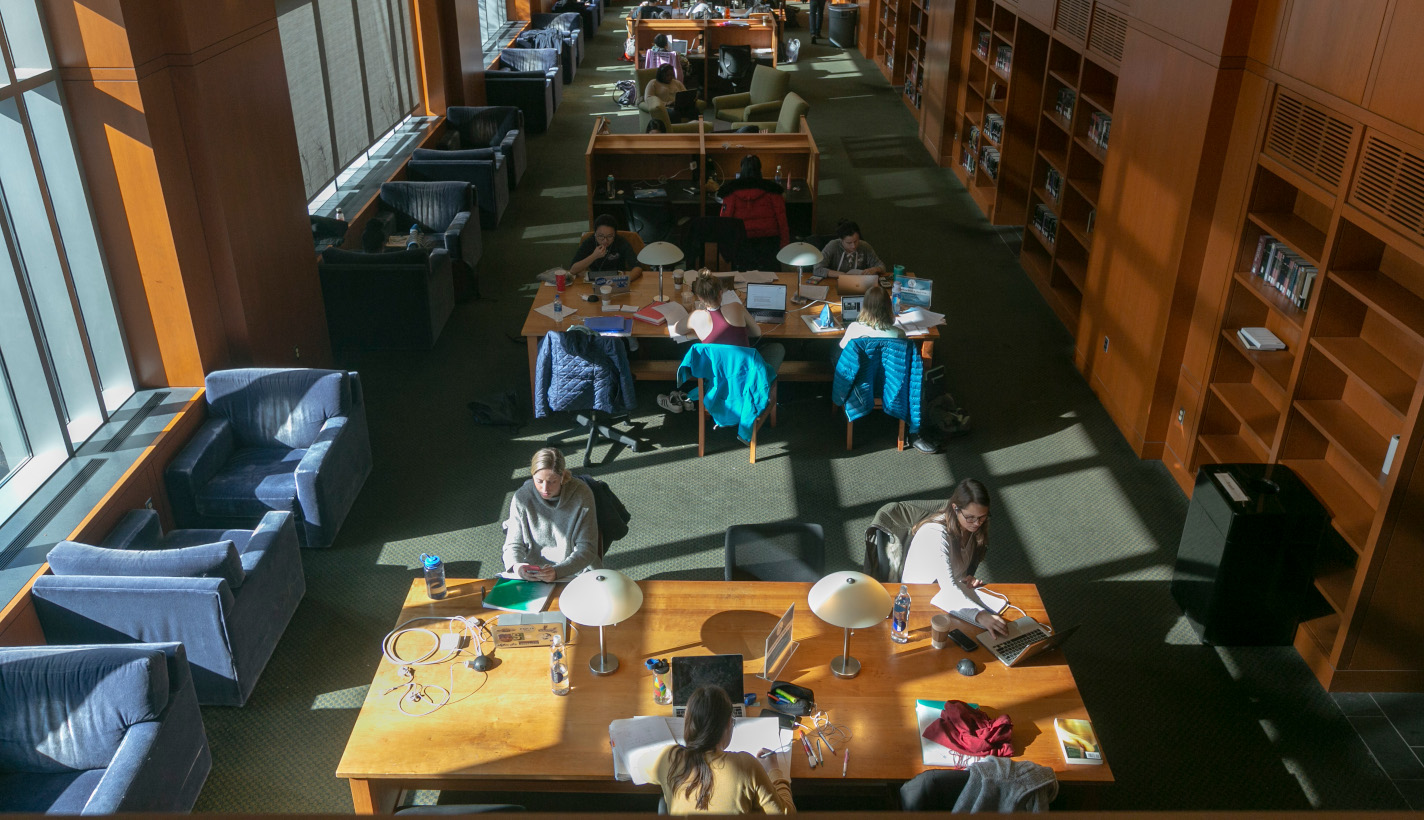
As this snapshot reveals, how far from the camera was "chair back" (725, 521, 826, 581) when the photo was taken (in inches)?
186

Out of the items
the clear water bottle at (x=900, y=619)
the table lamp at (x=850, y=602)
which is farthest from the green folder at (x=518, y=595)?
the clear water bottle at (x=900, y=619)

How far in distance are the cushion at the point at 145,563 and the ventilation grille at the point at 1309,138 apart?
541 centimetres

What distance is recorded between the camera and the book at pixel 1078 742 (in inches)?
149

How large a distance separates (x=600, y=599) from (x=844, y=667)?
1.05 metres

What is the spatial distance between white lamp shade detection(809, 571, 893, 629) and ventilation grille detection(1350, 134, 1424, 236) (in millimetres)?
2798

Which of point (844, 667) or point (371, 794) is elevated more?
point (844, 667)

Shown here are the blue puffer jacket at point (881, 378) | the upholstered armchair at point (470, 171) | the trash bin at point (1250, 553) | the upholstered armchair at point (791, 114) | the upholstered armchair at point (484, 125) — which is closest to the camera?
the trash bin at point (1250, 553)

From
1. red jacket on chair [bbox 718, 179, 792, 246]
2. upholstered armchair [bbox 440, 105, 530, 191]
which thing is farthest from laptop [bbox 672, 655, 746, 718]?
upholstered armchair [bbox 440, 105, 530, 191]

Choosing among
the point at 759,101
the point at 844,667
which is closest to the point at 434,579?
the point at 844,667

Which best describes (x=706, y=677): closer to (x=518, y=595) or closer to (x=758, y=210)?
(x=518, y=595)

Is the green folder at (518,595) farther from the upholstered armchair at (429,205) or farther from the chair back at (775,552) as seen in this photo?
the upholstered armchair at (429,205)

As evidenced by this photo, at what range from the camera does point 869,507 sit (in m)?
6.56

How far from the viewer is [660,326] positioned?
23.1 feet

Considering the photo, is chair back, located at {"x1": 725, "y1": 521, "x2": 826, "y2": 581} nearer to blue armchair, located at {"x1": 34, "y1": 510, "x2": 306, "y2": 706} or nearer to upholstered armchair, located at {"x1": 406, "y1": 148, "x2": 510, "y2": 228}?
blue armchair, located at {"x1": 34, "y1": 510, "x2": 306, "y2": 706}
